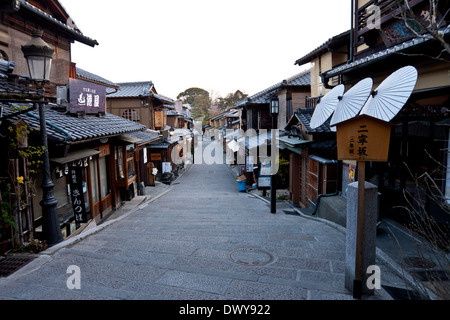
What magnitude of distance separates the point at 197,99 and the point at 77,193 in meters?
97.1

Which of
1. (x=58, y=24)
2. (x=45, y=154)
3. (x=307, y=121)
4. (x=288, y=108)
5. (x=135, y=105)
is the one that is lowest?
(x=45, y=154)

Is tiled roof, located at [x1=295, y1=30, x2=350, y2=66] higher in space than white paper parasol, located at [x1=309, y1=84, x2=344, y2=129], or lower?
higher

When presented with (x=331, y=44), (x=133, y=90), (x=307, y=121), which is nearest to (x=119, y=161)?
(x=307, y=121)

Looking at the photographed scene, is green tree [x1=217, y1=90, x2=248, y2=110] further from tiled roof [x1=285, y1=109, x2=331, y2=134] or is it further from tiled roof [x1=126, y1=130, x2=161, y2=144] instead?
tiled roof [x1=285, y1=109, x2=331, y2=134]

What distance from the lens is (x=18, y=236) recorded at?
6.94 metres

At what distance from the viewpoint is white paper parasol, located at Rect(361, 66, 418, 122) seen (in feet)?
17.2

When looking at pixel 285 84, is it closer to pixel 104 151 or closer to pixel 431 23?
pixel 104 151

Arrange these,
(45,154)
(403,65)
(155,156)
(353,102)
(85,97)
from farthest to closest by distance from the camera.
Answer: (155,156), (85,97), (403,65), (45,154), (353,102)

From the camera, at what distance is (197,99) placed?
10369 cm

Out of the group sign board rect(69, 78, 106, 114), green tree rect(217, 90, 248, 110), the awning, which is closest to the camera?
the awning

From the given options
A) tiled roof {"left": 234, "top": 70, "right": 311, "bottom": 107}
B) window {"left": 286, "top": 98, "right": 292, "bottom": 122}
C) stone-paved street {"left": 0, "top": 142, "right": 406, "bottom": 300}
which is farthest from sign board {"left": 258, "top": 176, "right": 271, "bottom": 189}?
stone-paved street {"left": 0, "top": 142, "right": 406, "bottom": 300}

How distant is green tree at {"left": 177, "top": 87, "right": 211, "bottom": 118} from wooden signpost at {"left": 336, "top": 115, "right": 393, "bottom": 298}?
313 ft

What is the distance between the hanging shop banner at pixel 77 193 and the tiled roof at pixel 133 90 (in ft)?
62.9
